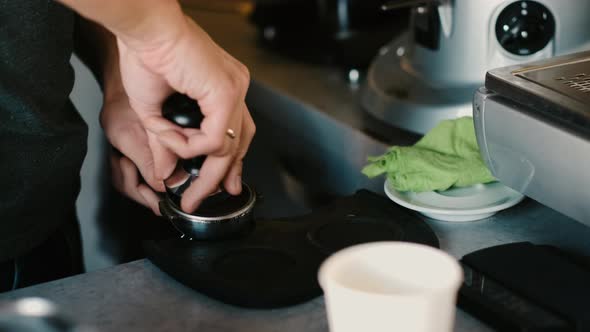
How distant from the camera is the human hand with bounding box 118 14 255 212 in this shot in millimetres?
661

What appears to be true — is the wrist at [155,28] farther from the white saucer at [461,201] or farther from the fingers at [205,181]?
the white saucer at [461,201]

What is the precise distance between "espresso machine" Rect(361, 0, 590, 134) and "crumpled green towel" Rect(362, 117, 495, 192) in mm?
135

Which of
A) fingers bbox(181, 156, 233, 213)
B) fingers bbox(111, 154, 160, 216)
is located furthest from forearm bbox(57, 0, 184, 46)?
fingers bbox(111, 154, 160, 216)

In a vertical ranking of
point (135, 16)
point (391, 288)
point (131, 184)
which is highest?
point (135, 16)

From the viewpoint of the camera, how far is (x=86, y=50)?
100 cm

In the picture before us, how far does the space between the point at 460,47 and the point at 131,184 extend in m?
0.39

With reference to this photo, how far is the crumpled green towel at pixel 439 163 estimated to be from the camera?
78 centimetres

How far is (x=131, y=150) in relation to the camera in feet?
2.84

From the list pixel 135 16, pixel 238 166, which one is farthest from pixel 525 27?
pixel 135 16

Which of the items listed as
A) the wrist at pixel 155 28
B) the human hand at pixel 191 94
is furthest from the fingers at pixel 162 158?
the wrist at pixel 155 28

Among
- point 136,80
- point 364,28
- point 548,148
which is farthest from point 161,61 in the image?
point 364,28

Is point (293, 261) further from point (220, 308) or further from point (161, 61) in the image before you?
point (161, 61)

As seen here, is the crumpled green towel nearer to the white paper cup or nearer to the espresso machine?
the espresso machine

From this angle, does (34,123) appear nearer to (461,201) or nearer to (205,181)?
(205,181)
